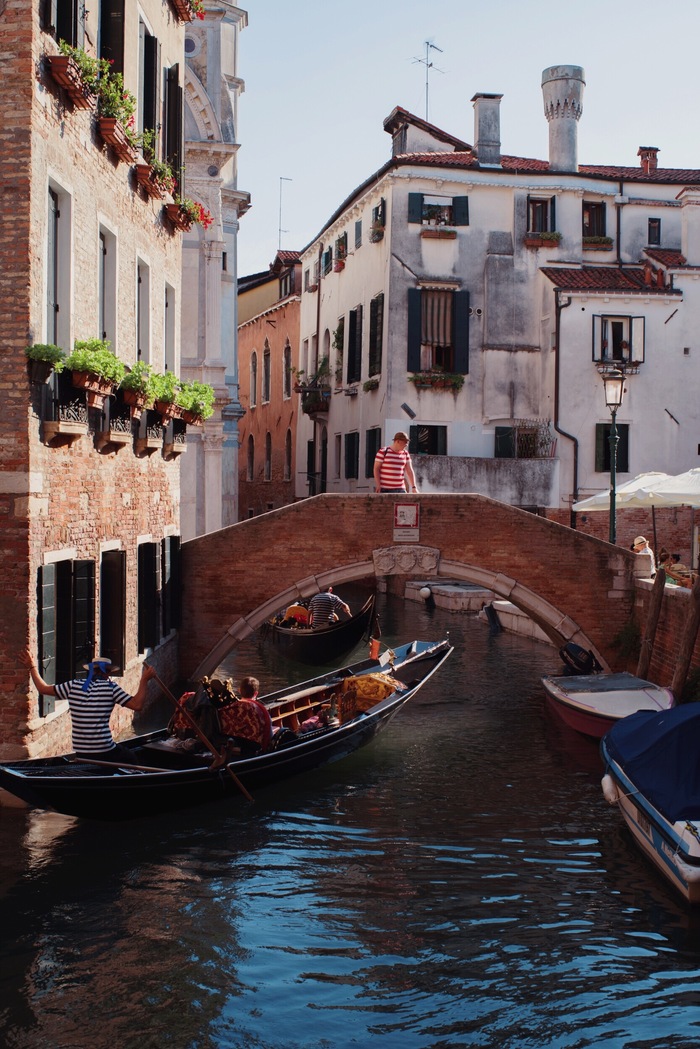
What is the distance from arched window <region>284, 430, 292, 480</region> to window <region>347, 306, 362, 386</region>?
5.75m

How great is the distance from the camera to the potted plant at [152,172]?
9719 mm

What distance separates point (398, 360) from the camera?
19.1 m

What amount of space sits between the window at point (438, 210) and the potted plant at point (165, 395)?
32.7 ft

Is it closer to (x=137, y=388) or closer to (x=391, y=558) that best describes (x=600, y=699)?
(x=391, y=558)

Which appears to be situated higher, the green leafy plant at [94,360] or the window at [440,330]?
the window at [440,330]

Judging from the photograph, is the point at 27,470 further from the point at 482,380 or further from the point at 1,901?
the point at 482,380

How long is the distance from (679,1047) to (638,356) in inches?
592

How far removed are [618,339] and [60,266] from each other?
12582 mm

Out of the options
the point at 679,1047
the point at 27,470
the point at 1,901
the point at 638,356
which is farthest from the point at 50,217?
the point at 638,356

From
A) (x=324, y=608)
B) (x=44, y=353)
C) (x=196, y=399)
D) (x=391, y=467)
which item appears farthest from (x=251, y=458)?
(x=44, y=353)

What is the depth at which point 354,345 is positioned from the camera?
21297 mm

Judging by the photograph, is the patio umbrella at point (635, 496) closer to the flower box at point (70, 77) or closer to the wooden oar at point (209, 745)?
the wooden oar at point (209, 745)

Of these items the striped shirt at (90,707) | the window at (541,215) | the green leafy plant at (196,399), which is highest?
the window at (541,215)

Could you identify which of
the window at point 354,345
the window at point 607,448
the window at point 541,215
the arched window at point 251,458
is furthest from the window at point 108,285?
the arched window at point 251,458
